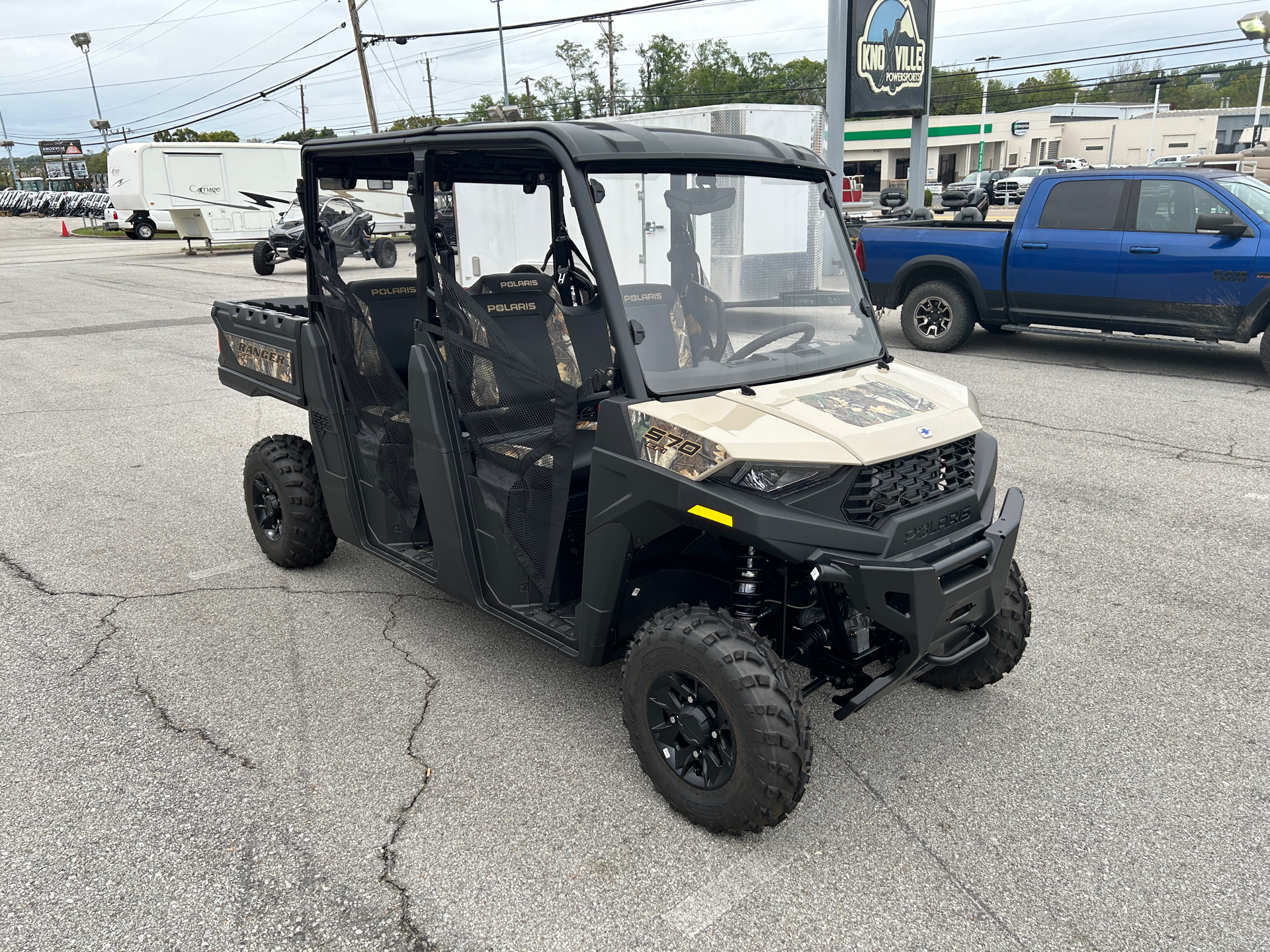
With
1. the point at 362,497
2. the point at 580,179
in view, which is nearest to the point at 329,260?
the point at 362,497

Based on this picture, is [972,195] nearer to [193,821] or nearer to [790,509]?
[790,509]

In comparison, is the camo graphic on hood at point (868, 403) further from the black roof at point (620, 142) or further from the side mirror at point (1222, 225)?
the side mirror at point (1222, 225)

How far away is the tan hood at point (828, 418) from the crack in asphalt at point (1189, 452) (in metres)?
4.45

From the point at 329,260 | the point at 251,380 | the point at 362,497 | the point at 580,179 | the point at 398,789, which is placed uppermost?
the point at 580,179

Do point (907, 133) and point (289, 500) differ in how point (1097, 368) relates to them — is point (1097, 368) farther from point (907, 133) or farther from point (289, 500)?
point (907, 133)

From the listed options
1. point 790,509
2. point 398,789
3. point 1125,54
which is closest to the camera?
point 790,509

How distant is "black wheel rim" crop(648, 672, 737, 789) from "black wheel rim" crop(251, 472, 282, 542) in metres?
2.84

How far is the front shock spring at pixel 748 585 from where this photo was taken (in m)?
2.91

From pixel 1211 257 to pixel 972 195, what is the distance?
339cm

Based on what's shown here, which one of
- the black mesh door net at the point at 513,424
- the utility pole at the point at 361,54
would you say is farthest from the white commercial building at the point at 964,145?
the black mesh door net at the point at 513,424

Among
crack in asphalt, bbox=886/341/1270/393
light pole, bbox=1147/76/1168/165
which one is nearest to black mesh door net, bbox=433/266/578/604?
crack in asphalt, bbox=886/341/1270/393

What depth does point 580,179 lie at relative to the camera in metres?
2.92

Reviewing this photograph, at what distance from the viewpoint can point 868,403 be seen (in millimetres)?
2998

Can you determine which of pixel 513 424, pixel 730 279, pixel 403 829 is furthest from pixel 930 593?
pixel 403 829
